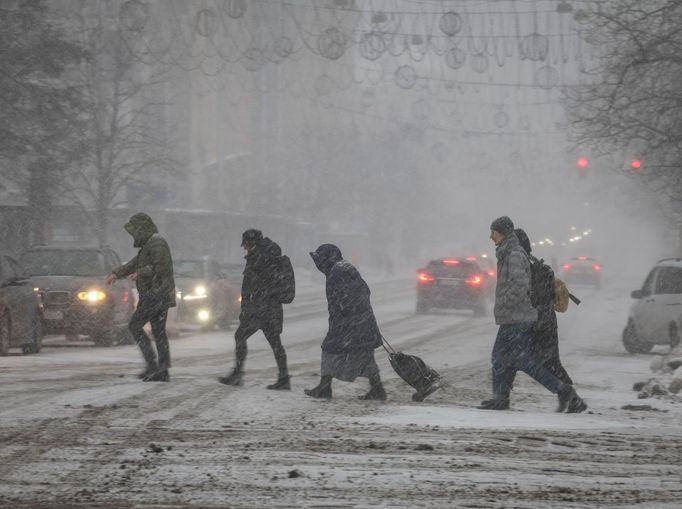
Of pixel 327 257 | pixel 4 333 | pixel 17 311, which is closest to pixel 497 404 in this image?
pixel 327 257

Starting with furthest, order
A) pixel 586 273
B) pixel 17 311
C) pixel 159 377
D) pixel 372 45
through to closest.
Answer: pixel 586 273 → pixel 372 45 → pixel 17 311 → pixel 159 377

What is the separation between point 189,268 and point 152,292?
15.1 meters

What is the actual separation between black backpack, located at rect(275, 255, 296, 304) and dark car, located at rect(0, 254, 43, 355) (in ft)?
21.6

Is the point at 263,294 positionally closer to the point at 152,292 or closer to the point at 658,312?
the point at 152,292

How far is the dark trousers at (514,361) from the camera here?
11938 millimetres

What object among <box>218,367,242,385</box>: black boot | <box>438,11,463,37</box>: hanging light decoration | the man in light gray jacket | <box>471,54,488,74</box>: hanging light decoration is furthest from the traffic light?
the man in light gray jacket

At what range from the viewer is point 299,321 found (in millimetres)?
32531

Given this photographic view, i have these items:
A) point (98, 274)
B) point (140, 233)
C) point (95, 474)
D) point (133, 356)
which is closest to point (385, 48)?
point (98, 274)

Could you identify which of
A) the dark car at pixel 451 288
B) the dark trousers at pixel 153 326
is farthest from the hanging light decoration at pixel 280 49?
the dark car at pixel 451 288

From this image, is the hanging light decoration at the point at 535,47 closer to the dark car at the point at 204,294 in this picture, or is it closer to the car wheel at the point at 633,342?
the car wheel at the point at 633,342

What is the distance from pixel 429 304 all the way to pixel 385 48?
12481 millimetres

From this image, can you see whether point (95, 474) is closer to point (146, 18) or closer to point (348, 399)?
point (348, 399)

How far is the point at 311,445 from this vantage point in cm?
898

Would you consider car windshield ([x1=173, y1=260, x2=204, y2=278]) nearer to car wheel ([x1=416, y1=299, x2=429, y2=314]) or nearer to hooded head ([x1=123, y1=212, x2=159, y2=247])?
car wheel ([x1=416, y1=299, x2=429, y2=314])
